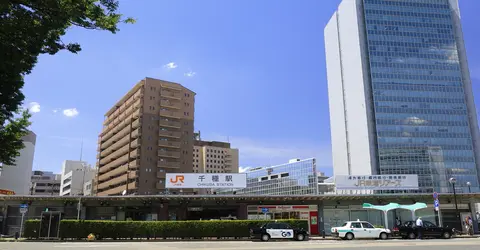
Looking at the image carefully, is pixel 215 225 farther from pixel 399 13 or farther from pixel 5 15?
pixel 399 13

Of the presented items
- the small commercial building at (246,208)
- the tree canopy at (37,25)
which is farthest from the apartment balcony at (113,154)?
the tree canopy at (37,25)

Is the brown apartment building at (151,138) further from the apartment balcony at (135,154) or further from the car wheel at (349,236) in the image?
the car wheel at (349,236)

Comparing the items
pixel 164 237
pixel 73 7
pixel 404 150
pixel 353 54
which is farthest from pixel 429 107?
pixel 73 7

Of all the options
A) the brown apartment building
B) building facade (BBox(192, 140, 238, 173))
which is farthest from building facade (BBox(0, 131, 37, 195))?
building facade (BBox(192, 140, 238, 173))

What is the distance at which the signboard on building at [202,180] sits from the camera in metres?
37.4

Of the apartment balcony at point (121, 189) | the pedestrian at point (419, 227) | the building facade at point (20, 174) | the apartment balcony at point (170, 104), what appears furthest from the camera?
the apartment balcony at point (170, 104)

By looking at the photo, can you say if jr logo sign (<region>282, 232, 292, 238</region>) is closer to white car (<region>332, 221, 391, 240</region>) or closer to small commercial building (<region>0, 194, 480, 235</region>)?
white car (<region>332, 221, 391, 240</region>)

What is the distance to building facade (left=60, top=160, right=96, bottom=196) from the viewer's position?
126606 millimetres

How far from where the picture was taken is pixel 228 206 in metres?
35.3

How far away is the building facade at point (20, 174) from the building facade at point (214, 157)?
69615 millimetres

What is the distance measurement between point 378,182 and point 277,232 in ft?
59.7

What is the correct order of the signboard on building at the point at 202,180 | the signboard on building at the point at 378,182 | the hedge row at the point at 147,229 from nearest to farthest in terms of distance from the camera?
the hedge row at the point at 147,229 → the signboard on building at the point at 202,180 → the signboard on building at the point at 378,182

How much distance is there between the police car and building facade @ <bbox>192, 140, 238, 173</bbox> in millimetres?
118250

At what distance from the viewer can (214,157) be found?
5886 inches
